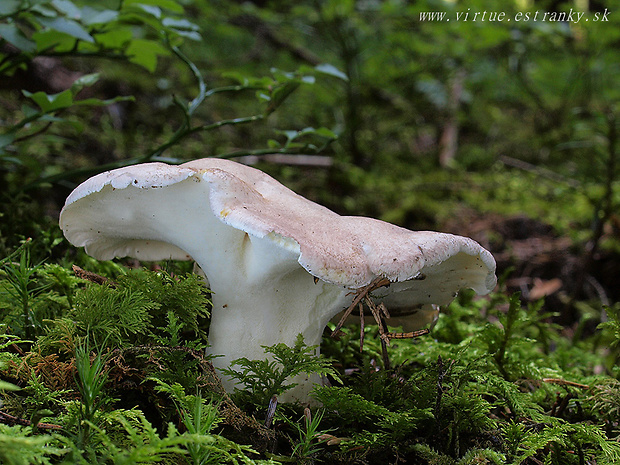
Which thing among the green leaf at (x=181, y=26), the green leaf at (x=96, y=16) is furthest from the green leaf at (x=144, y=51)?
the green leaf at (x=96, y=16)

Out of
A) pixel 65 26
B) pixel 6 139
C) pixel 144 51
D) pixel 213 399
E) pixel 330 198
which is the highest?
pixel 65 26

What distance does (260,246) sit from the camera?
1314 millimetres

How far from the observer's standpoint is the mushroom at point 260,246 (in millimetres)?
1207

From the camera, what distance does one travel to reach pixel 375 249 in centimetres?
125

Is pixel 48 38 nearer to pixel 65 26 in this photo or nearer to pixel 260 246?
pixel 65 26

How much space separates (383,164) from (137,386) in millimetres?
4902

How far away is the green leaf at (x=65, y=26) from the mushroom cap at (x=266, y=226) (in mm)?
919

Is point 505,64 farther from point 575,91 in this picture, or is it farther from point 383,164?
point 383,164

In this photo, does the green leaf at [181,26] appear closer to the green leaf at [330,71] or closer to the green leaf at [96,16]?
the green leaf at [96,16]

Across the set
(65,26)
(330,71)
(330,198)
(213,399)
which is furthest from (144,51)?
(330,198)

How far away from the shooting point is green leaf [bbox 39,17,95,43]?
1.94 metres

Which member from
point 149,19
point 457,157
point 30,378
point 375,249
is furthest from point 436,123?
point 30,378

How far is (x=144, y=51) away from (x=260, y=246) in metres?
1.63

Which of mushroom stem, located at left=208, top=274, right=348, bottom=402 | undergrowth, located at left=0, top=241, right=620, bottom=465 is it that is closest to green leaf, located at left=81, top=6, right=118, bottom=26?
undergrowth, located at left=0, top=241, right=620, bottom=465
